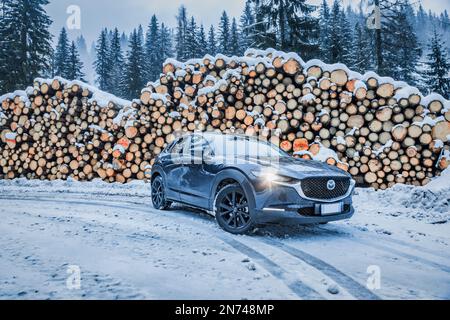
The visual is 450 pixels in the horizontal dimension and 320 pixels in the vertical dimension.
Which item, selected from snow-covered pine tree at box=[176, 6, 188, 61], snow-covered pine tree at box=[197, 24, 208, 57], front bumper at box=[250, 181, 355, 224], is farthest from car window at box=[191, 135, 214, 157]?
snow-covered pine tree at box=[176, 6, 188, 61]

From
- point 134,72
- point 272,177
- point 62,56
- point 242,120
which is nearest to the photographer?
point 272,177

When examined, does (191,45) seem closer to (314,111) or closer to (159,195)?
(314,111)

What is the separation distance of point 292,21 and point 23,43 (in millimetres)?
18806

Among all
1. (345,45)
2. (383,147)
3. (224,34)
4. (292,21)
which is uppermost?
(224,34)

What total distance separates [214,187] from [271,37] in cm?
1520

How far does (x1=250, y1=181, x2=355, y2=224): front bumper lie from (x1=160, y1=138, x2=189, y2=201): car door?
2127mm

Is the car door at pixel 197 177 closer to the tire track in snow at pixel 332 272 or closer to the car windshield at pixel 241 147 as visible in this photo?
the car windshield at pixel 241 147

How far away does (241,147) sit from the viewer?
17.8 feet

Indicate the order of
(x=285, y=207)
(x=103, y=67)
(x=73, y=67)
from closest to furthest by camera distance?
(x=285, y=207) < (x=73, y=67) < (x=103, y=67)

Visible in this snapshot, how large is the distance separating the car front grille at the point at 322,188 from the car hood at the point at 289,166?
71mm

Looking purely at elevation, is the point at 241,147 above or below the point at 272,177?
above

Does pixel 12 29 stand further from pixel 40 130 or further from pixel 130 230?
pixel 130 230

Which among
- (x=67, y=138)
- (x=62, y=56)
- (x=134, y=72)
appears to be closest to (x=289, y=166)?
(x=67, y=138)
